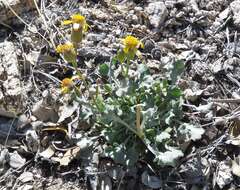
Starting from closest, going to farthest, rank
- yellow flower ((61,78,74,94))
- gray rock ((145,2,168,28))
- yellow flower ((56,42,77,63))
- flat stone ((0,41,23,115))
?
yellow flower ((56,42,77,63))
yellow flower ((61,78,74,94))
flat stone ((0,41,23,115))
gray rock ((145,2,168,28))

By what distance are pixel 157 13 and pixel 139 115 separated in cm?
93

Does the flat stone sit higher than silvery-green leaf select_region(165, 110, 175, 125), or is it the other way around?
the flat stone

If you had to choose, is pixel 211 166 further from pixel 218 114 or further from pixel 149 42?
pixel 149 42

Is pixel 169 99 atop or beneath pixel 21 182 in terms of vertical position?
atop

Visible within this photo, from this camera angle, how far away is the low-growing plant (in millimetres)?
2215

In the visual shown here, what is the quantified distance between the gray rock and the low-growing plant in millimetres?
546

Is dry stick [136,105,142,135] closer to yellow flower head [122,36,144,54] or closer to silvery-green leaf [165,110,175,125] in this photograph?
silvery-green leaf [165,110,175,125]

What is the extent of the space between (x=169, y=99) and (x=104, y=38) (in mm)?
672

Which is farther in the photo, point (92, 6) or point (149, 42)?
point (92, 6)

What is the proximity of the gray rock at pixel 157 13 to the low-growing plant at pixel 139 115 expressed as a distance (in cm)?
55

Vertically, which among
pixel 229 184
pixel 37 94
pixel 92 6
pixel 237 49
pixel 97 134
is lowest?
pixel 229 184

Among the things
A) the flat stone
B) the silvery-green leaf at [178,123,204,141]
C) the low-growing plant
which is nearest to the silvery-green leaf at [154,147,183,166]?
the low-growing plant

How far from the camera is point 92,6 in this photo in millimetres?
3033

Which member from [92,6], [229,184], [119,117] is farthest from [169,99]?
[92,6]
